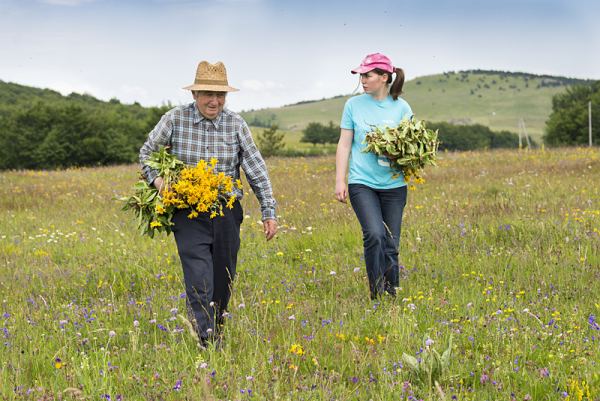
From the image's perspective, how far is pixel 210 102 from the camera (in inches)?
178

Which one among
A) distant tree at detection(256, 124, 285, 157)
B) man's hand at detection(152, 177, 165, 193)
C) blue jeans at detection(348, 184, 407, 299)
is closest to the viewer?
man's hand at detection(152, 177, 165, 193)

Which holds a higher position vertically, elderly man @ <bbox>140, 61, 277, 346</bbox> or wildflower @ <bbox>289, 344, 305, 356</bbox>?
elderly man @ <bbox>140, 61, 277, 346</bbox>

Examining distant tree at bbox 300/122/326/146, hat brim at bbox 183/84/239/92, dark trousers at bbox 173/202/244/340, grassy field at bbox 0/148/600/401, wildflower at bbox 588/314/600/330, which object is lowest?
grassy field at bbox 0/148/600/401

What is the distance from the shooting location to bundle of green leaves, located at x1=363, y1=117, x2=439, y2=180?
5.48 meters

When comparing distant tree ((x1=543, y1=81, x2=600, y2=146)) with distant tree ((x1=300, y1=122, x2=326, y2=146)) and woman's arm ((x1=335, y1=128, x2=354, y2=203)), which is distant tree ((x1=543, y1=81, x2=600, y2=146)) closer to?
distant tree ((x1=300, y1=122, x2=326, y2=146))

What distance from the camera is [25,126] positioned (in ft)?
270

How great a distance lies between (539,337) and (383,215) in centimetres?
208

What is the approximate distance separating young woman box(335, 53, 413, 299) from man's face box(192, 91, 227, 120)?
161 centimetres

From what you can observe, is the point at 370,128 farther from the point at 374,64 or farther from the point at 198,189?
the point at 198,189

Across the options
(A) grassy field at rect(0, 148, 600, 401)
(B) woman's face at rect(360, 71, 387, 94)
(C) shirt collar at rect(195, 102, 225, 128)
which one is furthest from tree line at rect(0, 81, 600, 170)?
(C) shirt collar at rect(195, 102, 225, 128)

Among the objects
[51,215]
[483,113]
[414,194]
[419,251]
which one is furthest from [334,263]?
[483,113]

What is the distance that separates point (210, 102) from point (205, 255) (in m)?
1.19

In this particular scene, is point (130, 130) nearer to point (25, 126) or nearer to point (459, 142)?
point (25, 126)

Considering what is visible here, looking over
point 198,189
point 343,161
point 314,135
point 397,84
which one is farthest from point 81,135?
point 198,189
